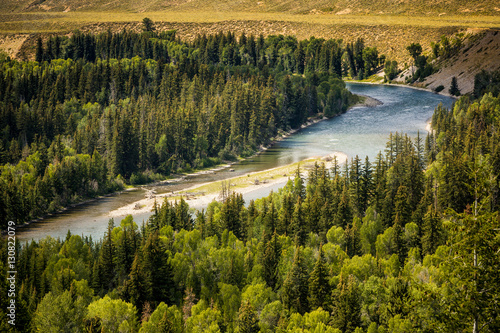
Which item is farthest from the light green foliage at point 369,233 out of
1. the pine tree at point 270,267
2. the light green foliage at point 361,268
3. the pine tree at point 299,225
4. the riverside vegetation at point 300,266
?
the pine tree at point 270,267

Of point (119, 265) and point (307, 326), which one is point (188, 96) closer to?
point (119, 265)

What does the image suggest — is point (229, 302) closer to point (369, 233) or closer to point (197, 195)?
point (369, 233)

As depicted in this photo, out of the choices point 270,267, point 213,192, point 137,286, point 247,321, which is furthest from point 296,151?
point 247,321

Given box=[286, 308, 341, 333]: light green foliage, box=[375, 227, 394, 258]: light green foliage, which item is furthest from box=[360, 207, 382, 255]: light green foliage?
box=[286, 308, 341, 333]: light green foliage

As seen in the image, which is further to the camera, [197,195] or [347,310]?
[197,195]

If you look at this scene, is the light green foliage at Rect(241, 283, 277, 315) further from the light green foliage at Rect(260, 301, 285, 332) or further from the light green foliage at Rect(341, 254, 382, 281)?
the light green foliage at Rect(341, 254, 382, 281)

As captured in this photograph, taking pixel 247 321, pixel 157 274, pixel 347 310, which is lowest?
pixel 347 310
